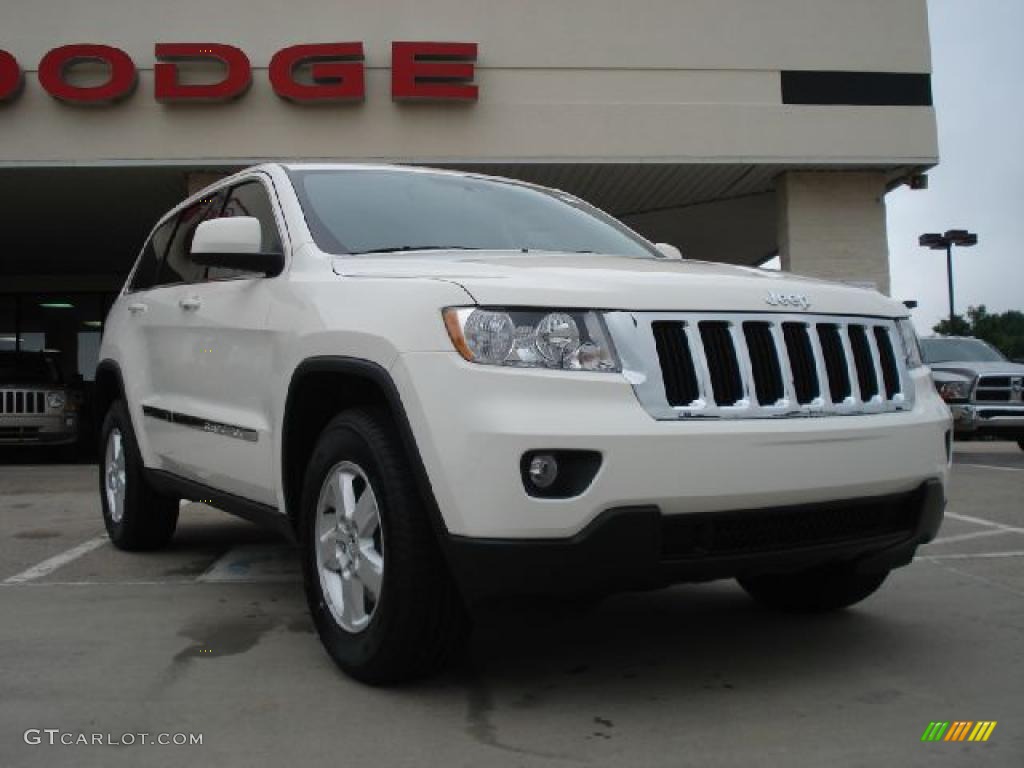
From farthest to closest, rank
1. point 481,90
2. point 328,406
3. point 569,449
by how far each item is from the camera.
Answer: point 481,90
point 328,406
point 569,449

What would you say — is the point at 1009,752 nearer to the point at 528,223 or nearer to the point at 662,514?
the point at 662,514

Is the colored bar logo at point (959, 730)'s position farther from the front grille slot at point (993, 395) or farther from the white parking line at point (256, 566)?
the front grille slot at point (993, 395)

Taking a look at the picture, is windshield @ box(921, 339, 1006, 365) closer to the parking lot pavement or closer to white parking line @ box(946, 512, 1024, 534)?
white parking line @ box(946, 512, 1024, 534)

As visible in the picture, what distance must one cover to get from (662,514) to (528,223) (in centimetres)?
184

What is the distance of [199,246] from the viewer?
364cm

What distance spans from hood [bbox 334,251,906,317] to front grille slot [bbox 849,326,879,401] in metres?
0.08

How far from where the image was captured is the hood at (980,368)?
12.7m

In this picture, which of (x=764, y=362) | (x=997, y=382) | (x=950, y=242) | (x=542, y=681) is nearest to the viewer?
(x=764, y=362)

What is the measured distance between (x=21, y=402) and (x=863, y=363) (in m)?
12.5

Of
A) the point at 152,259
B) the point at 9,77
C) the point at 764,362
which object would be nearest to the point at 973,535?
the point at 764,362

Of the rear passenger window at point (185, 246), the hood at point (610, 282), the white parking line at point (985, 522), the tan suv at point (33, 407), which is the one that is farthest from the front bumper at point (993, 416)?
the tan suv at point (33, 407)

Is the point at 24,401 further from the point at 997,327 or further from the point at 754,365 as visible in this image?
the point at 997,327

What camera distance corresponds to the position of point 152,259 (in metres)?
5.39

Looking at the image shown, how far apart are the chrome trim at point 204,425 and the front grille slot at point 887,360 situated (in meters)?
2.22
